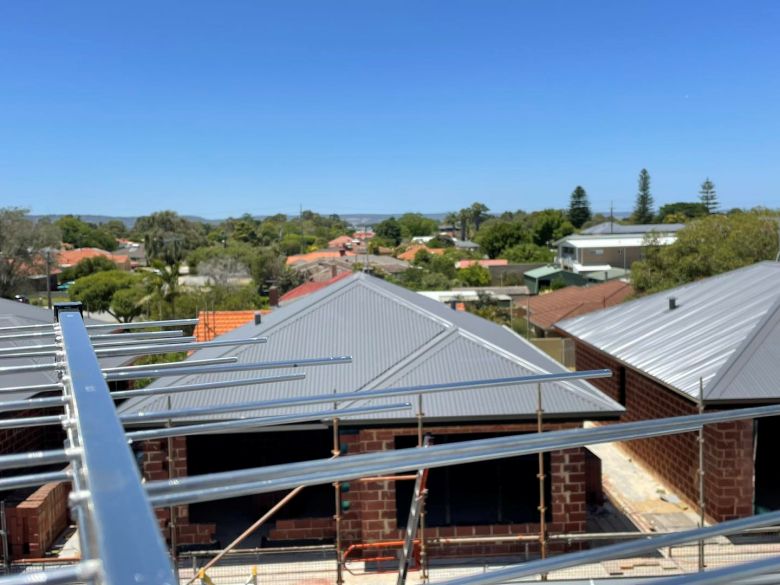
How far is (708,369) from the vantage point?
11.4m

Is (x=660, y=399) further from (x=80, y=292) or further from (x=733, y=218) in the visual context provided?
(x=80, y=292)

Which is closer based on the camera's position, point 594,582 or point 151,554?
point 151,554

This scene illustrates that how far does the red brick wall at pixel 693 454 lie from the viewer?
34.7 feet

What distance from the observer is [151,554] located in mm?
1059

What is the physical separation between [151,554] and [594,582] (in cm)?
340

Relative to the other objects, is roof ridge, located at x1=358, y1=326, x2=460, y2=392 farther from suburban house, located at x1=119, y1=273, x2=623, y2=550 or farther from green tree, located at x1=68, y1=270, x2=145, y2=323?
green tree, located at x1=68, y1=270, x2=145, y2=323

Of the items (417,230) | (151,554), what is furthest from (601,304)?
(417,230)

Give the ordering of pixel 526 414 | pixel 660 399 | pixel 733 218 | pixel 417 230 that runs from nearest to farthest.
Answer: pixel 526 414 → pixel 660 399 → pixel 733 218 → pixel 417 230

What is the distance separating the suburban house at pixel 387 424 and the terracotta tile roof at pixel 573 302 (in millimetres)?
20524

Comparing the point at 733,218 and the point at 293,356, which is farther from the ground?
the point at 733,218

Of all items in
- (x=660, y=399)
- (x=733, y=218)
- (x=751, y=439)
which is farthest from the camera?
(x=733, y=218)

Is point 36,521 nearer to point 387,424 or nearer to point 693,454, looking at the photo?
point 387,424

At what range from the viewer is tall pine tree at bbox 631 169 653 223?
10369 cm

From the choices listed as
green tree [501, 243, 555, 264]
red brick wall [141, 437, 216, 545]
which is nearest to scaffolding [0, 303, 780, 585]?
red brick wall [141, 437, 216, 545]
